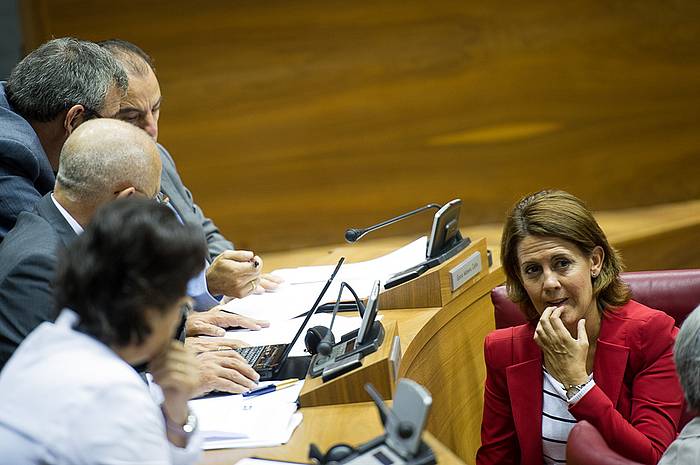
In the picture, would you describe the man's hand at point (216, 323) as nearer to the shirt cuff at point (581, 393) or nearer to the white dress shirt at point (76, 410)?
the shirt cuff at point (581, 393)

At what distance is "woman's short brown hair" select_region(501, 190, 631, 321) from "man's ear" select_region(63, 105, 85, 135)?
46.4 inches

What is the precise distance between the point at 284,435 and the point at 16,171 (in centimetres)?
114

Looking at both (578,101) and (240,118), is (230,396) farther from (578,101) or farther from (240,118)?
(578,101)

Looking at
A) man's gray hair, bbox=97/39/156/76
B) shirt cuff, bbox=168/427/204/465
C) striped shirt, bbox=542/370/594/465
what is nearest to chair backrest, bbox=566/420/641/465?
striped shirt, bbox=542/370/594/465

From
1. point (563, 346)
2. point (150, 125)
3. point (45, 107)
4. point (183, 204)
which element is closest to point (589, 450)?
point (563, 346)

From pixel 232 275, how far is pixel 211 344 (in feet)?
1.63

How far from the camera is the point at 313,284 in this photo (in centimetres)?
289

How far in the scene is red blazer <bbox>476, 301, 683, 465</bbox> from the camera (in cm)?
205

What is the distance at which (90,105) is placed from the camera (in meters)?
2.52

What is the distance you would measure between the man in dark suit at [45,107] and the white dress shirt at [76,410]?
3.93 feet

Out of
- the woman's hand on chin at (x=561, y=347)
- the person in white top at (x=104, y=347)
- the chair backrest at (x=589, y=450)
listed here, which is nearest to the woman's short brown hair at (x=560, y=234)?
the woman's hand on chin at (x=561, y=347)

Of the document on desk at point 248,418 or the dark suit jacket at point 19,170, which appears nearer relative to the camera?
the document on desk at point 248,418

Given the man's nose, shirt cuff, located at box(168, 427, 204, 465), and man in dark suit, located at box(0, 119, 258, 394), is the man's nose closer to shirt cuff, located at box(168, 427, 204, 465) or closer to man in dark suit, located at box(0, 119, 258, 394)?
man in dark suit, located at box(0, 119, 258, 394)

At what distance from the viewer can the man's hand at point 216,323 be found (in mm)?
2484
